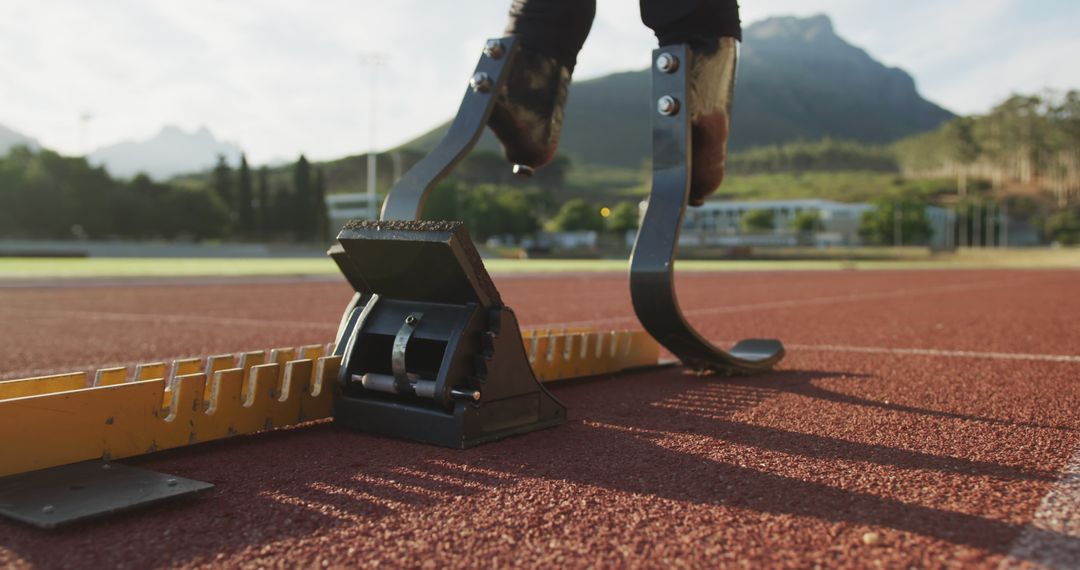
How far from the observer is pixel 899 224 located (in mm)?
101062

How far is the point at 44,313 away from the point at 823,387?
9.51 metres

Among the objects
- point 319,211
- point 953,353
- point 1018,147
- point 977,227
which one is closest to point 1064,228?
point 977,227

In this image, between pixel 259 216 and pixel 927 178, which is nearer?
pixel 259 216

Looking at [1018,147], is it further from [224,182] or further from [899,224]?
[224,182]

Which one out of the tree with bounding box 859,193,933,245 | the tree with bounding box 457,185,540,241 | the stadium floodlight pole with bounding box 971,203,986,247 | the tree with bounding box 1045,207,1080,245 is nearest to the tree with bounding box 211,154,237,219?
the tree with bounding box 457,185,540,241

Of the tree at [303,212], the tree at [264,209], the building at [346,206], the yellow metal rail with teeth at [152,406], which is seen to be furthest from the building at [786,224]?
the yellow metal rail with teeth at [152,406]

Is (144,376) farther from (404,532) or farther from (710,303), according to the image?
(710,303)

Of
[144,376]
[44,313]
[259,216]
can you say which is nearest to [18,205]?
[259,216]

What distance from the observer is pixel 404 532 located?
1.69 meters

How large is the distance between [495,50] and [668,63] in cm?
67

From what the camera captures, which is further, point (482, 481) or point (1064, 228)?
point (1064, 228)

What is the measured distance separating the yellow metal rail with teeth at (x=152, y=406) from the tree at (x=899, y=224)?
356 feet

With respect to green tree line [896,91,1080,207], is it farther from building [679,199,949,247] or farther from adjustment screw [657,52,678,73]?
adjustment screw [657,52,678,73]

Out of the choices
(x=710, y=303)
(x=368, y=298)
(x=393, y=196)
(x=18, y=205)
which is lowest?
(x=710, y=303)
